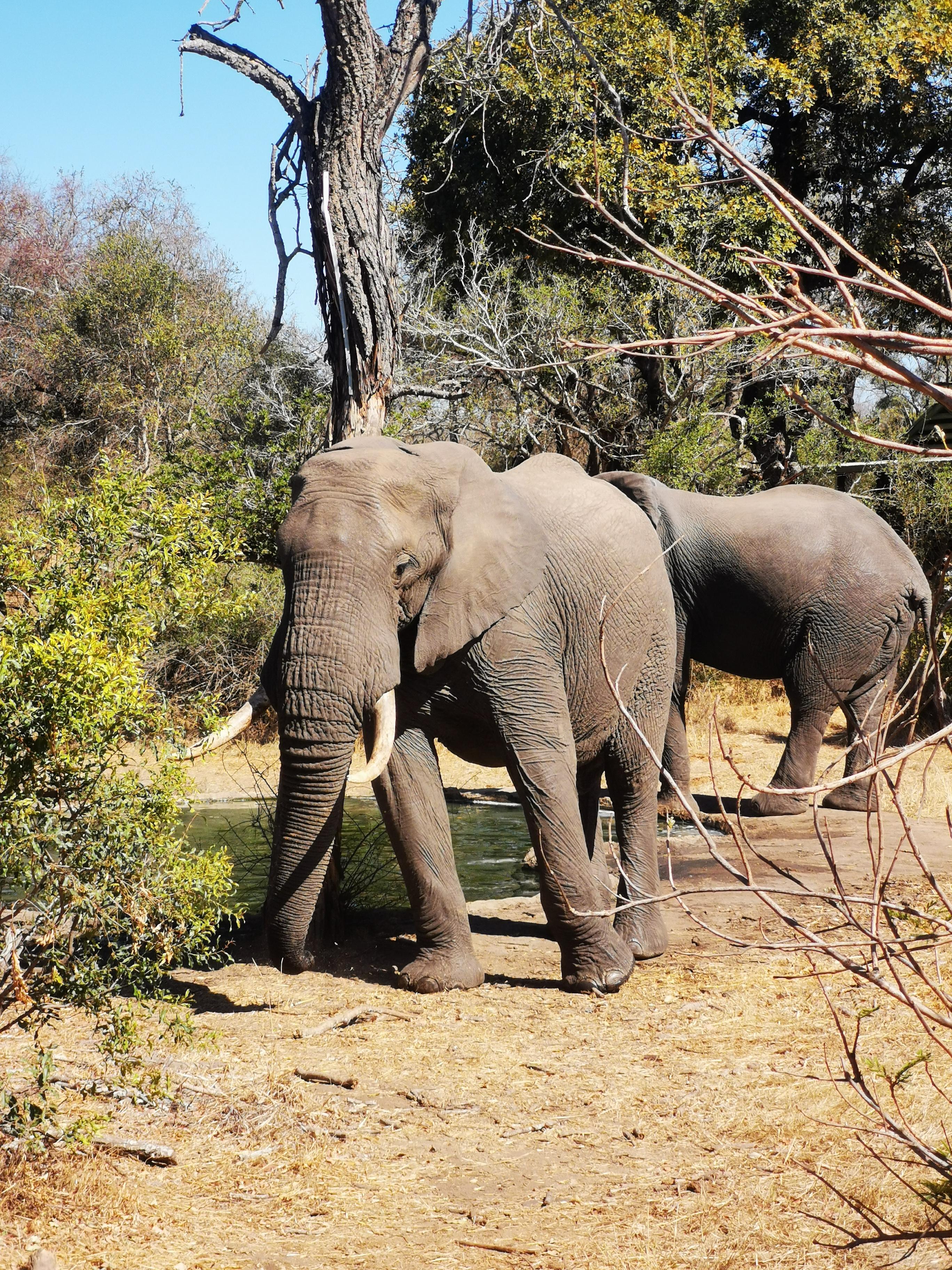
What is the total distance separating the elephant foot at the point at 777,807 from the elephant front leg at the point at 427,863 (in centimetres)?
517

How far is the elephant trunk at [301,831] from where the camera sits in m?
5.41

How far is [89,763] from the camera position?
405 cm

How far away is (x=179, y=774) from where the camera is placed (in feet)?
13.4

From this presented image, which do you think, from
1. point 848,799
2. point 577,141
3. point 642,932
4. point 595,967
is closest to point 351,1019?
point 595,967

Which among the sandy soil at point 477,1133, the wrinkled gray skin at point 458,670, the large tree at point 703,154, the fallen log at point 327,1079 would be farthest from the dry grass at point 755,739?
Answer: the fallen log at point 327,1079

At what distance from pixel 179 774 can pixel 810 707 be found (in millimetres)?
7919

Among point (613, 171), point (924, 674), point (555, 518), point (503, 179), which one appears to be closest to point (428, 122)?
point (503, 179)

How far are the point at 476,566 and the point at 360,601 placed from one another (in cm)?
→ 72

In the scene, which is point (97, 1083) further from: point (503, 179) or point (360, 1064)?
point (503, 179)

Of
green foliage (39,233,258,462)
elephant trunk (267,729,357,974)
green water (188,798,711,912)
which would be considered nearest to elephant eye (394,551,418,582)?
elephant trunk (267,729,357,974)

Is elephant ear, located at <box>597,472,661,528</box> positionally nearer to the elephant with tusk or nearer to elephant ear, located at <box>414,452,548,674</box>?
elephant ear, located at <box>414,452,548,674</box>

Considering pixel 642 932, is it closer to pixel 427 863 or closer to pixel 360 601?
pixel 427 863

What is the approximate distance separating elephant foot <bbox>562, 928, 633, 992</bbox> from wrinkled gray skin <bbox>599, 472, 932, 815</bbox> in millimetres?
4514

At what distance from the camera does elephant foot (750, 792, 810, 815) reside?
434 inches
